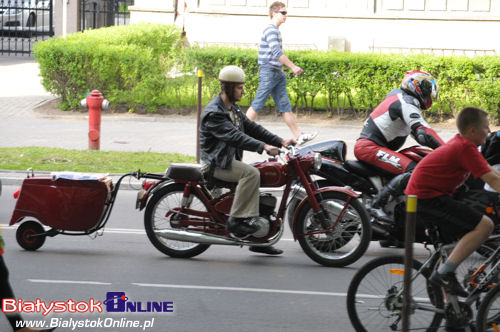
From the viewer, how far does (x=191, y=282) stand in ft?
24.5

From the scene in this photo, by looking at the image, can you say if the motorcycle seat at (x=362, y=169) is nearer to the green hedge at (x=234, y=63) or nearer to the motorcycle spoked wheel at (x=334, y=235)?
the motorcycle spoked wheel at (x=334, y=235)

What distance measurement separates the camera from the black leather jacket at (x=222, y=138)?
7.91 metres

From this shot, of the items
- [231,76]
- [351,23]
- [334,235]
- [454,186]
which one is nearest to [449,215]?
[454,186]

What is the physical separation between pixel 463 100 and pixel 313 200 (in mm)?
9247

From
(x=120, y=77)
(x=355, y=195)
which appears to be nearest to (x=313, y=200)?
(x=355, y=195)

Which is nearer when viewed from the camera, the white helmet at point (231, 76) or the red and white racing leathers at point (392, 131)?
the white helmet at point (231, 76)

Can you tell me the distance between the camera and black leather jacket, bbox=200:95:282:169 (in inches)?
311

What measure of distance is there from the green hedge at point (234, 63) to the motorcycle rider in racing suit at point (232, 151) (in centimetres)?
901

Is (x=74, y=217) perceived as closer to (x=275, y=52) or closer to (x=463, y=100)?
(x=275, y=52)

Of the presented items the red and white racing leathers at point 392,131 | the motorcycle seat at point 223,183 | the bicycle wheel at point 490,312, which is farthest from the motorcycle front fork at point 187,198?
the bicycle wheel at point 490,312

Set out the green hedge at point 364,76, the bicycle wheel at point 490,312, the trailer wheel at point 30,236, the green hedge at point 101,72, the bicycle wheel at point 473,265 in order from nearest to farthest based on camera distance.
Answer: the bicycle wheel at point 490,312 → the bicycle wheel at point 473,265 → the trailer wheel at point 30,236 → the green hedge at point 364,76 → the green hedge at point 101,72

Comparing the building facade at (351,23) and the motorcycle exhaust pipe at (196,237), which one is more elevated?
the building facade at (351,23)

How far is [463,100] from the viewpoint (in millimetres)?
16422

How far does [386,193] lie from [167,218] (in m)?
2.08
